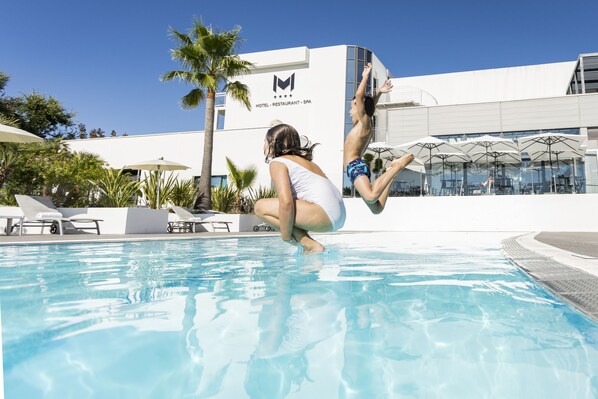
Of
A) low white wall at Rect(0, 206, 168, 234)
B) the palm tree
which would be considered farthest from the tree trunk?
low white wall at Rect(0, 206, 168, 234)

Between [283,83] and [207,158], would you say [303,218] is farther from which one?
[283,83]

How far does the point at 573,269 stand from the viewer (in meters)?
3.04

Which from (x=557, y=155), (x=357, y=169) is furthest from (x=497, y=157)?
(x=357, y=169)

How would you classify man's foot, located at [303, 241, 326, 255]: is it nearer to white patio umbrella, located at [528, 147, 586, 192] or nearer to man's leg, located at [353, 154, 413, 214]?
man's leg, located at [353, 154, 413, 214]

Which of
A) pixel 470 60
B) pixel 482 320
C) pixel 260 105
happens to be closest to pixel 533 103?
pixel 470 60

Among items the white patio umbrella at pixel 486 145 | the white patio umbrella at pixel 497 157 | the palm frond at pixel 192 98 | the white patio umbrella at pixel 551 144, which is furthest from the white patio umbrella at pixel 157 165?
the white patio umbrella at pixel 551 144

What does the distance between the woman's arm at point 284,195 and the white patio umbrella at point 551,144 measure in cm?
1823

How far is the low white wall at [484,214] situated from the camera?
16984mm

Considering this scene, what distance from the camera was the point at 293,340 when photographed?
Result: 1513mm

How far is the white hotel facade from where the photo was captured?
18.0 metres

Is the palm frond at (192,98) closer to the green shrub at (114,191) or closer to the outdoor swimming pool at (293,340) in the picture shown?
the green shrub at (114,191)

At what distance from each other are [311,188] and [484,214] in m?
16.9

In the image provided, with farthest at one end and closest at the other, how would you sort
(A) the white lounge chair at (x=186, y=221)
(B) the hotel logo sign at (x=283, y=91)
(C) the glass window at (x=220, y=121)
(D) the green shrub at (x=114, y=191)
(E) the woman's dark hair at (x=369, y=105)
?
(C) the glass window at (x=220, y=121) → (B) the hotel logo sign at (x=283, y=91) → (A) the white lounge chair at (x=186, y=221) → (D) the green shrub at (x=114, y=191) → (E) the woman's dark hair at (x=369, y=105)

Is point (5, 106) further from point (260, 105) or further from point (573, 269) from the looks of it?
point (573, 269)
